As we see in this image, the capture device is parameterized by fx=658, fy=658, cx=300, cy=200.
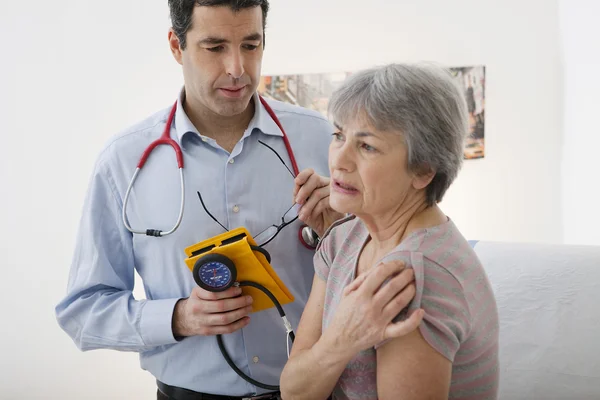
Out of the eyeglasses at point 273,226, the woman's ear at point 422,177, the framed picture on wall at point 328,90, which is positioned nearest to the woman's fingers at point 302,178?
the eyeglasses at point 273,226

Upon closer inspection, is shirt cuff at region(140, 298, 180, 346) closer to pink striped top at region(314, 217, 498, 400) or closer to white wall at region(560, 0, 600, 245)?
pink striped top at region(314, 217, 498, 400)

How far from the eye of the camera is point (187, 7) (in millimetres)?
1464

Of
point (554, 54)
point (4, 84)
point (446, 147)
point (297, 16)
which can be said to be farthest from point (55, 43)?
point (446, 147)

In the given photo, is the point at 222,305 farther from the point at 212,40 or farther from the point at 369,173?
the point at 212,40

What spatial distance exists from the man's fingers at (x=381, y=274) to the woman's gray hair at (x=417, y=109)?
0.18 m

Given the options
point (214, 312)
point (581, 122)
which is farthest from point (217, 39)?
point (581, 122)

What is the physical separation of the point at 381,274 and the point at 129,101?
241 centimetres

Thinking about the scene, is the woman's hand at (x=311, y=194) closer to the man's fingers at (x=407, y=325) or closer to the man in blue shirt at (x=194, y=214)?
the man in blue shirt at (x=194, y=214)

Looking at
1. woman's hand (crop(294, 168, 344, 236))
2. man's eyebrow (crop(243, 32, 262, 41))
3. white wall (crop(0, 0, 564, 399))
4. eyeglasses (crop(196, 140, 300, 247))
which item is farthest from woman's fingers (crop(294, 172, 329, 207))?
white wall (crop(0, 0, 564, 399))

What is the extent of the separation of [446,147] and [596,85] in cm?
201

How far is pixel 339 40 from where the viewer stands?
311 centimetres

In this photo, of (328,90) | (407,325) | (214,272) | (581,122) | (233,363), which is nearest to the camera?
(407,325)

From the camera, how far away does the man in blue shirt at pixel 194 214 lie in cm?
147

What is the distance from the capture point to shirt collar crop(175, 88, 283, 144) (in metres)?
1.53
